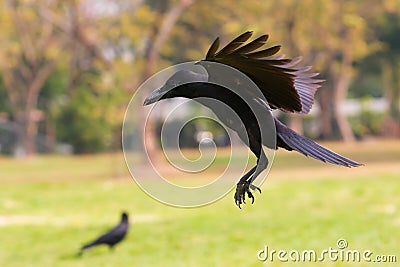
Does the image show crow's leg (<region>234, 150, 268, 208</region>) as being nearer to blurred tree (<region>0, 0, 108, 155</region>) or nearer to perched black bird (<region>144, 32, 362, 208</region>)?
perched black bird (<region>144, 32, 362, 208</region>)

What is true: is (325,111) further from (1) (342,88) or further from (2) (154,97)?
(2) (154,97)

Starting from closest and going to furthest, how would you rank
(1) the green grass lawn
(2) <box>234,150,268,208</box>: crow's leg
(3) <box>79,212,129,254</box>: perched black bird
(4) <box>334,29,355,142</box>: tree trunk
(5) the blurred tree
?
(2) <box>234,150,268,208</box>: crow's leg, (1) the green grass lawn, (3) <box>79,212,129,254</box>: perched black bird, (4) <box>334,29,355,142</box>: tree trunk, (5) the blurred tree

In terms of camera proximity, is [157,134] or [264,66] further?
[157,134]

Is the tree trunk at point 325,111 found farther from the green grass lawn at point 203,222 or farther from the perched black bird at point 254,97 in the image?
the perched black bird at point 254,97

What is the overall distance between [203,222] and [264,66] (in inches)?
269

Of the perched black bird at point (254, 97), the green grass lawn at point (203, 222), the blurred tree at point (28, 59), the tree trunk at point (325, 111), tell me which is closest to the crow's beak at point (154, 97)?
the perched black bird at point (254, 97)

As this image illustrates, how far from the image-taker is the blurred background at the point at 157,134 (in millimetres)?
8156

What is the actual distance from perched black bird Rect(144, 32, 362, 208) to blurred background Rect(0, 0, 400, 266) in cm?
364

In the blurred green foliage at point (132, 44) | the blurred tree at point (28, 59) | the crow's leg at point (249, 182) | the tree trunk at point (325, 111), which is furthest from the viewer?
the tree trunk at point (325, 111)

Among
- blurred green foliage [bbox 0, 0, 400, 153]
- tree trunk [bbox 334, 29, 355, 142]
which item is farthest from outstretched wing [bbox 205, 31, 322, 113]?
tree trunk [bbox 334, 29, 355, 142]

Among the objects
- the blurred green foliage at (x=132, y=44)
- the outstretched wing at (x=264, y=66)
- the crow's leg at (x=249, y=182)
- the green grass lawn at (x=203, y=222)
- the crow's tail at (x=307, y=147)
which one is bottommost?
the crow's leg at (x=249, y=182)

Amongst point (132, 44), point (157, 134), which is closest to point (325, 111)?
point (157, 134)

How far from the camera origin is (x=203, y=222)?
9617mm

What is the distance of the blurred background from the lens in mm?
8156
